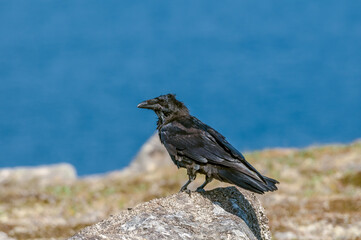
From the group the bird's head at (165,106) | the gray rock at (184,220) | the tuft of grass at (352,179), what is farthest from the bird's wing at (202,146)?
the tuft of grass at (352,179)

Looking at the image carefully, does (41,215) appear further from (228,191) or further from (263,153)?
(263,153)

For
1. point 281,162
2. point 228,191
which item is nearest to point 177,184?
point 281,162

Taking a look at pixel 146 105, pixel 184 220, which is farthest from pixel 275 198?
pixel 184 220

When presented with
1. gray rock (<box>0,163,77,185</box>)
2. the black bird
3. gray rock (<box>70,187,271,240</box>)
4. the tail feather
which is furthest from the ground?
the tail feather

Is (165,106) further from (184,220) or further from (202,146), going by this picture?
(184,220)

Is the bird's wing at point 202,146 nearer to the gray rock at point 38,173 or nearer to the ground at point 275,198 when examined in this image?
the ground at point 275,198

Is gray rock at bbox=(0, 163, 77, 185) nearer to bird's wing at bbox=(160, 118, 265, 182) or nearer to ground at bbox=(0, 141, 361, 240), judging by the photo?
ground at bbox=(0, 141, 361, 240)
